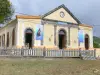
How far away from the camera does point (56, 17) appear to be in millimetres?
42406

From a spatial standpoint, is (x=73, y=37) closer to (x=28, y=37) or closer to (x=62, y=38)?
(x=62, y=38)

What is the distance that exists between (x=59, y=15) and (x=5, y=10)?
906cm

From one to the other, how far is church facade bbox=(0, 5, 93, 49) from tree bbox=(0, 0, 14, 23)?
1.86 m

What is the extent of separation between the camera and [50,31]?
135ft

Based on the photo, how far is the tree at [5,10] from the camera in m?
44.7

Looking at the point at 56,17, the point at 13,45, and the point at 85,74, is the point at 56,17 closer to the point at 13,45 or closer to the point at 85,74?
the point at 13,45

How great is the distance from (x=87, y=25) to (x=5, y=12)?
43.9 ft

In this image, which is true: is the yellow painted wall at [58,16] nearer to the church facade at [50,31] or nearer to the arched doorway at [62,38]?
the church facade at [50,31]

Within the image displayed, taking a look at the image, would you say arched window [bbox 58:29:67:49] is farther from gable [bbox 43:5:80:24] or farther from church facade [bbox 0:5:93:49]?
gable [bbox 43:5:80:24]

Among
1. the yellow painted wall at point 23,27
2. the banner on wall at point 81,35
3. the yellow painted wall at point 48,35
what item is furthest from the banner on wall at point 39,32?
the banner on wall at point 81,35

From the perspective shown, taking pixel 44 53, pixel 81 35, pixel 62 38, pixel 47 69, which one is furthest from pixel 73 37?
pixel 47 69

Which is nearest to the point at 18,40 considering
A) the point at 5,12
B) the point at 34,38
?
the point at 34,38

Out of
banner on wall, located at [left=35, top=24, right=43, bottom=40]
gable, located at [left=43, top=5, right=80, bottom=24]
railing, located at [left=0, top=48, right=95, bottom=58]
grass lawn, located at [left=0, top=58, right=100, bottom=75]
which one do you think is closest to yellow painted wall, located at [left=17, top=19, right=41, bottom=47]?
banner on wall, located at [left=35, top=24, right=43, bottom=40]

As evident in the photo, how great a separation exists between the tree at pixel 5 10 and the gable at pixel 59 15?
7784mm
